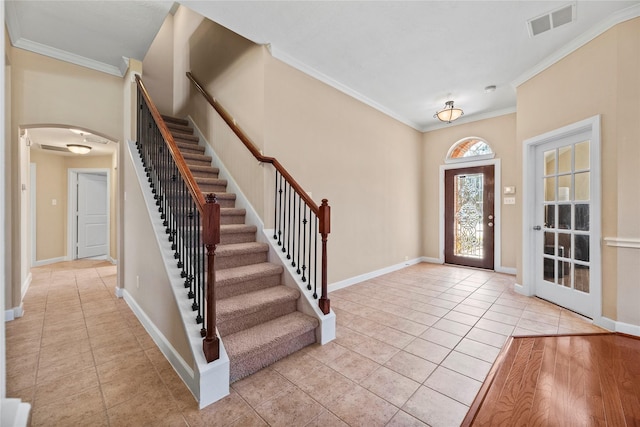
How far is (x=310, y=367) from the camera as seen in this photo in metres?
2.14

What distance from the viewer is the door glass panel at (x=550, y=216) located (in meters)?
3.54

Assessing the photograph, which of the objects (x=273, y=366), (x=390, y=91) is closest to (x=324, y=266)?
(x=273, y=366)

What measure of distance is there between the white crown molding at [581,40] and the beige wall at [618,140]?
5cm

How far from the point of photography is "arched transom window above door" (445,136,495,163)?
5329 mm

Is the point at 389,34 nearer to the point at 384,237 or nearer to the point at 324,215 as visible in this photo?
the point at 324,215

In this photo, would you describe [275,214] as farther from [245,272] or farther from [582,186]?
[582,186]

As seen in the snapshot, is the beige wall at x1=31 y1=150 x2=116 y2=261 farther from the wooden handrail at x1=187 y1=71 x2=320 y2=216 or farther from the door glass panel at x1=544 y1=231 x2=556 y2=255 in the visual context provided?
the door glass panel at x1=544 y1=231 x2=556 y2=255

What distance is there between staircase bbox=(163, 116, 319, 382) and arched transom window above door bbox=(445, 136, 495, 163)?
4499mm

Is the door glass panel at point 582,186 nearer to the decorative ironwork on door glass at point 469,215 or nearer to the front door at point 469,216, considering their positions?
the front door at point 469,216

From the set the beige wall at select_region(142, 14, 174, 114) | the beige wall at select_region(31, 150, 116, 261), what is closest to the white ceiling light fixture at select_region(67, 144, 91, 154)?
the beige wall at select_region(31, 150, 116, 261)

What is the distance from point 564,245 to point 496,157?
2284mm

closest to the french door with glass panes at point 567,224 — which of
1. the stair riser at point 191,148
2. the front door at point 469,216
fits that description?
the front door at point 469,216

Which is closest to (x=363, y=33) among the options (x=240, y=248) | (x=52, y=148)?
(x=240, y=248)

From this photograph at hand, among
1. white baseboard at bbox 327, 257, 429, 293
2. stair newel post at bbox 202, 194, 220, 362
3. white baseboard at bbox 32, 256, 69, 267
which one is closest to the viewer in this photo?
stair newel post at bbox 202, 194, 220, 362
